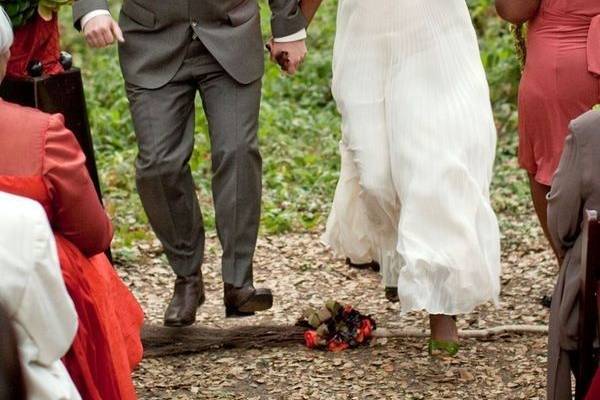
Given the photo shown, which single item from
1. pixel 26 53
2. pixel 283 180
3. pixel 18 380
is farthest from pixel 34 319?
pixel 283 180

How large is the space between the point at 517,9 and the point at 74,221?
2.73 m

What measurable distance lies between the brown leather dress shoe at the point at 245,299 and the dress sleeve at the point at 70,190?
5.63 feet

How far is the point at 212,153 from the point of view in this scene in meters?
6.24

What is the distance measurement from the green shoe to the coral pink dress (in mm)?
894

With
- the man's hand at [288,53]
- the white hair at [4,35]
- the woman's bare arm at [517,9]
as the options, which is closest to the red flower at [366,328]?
the man's hand at [288,53]

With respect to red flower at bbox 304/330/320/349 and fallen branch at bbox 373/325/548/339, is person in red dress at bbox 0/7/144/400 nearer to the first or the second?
red flower at bbox 304/330/320/349

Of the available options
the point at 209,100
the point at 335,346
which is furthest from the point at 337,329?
the point at 209,100

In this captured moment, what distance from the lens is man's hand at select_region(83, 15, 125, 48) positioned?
5.86 metres

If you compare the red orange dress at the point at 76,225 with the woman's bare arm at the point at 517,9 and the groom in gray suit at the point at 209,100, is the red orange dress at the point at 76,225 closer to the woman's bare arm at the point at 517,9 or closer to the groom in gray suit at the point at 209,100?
the groom in gray suit at the point at 209,100

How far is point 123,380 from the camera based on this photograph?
15.4 feet

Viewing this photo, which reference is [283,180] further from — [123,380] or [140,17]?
[123,380]

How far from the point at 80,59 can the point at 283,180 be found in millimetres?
4534

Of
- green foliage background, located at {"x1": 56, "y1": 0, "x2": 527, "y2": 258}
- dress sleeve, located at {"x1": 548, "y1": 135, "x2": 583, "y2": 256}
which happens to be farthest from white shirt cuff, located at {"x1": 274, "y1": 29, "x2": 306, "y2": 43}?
green foliage background, located at {"x1": 56, "y1": 0, "x2": 527, "y2": 258}

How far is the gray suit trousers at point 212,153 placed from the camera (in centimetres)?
617
